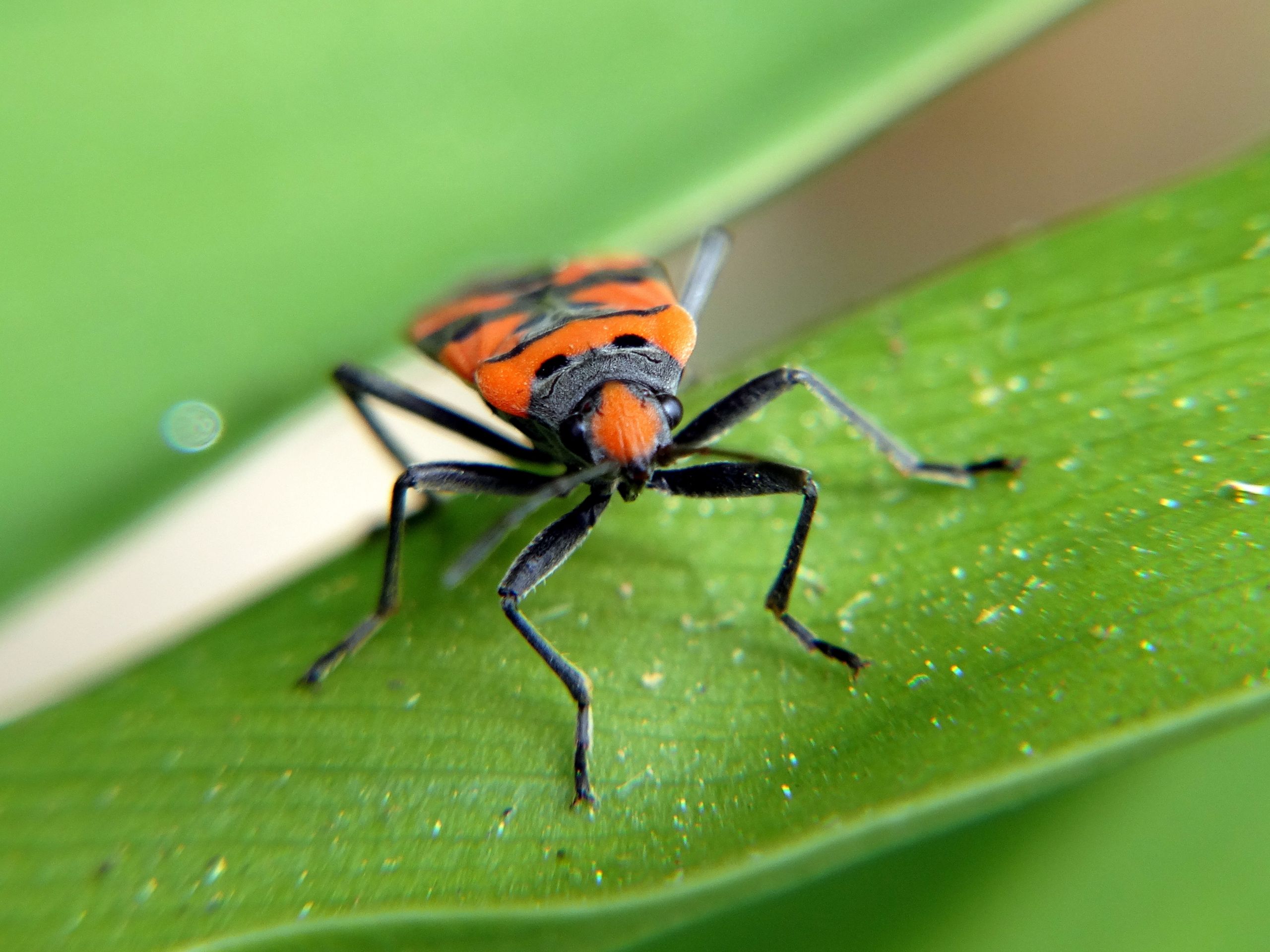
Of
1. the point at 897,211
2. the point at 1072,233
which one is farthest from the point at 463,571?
the point at 897,211

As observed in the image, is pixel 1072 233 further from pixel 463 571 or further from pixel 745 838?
pixel 745 838

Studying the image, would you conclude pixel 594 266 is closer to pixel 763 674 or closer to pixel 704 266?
pixel 704 266

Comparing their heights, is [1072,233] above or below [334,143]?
below

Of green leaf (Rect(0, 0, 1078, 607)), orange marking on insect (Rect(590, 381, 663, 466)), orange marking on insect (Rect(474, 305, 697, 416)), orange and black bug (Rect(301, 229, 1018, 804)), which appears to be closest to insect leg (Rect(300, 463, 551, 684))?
orange and black bug (Rect(301, 229, 1018, 804))

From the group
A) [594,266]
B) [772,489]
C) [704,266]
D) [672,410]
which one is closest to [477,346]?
[594,266]

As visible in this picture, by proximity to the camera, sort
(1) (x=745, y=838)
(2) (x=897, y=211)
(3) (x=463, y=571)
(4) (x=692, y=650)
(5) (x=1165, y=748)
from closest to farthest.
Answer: (5) (x=1165, y=748) → (1) (x=745, y=838) → (4) (x=692, y=650) → (3) (x=463, y=571) → (2) (x=897, y=211)

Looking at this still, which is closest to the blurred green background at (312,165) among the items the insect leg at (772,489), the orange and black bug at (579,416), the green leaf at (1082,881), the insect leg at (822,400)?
the orange and black bug at (579,416)

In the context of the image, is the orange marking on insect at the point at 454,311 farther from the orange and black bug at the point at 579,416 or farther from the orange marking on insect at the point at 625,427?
the orange marking on insect at the point at 625,427
